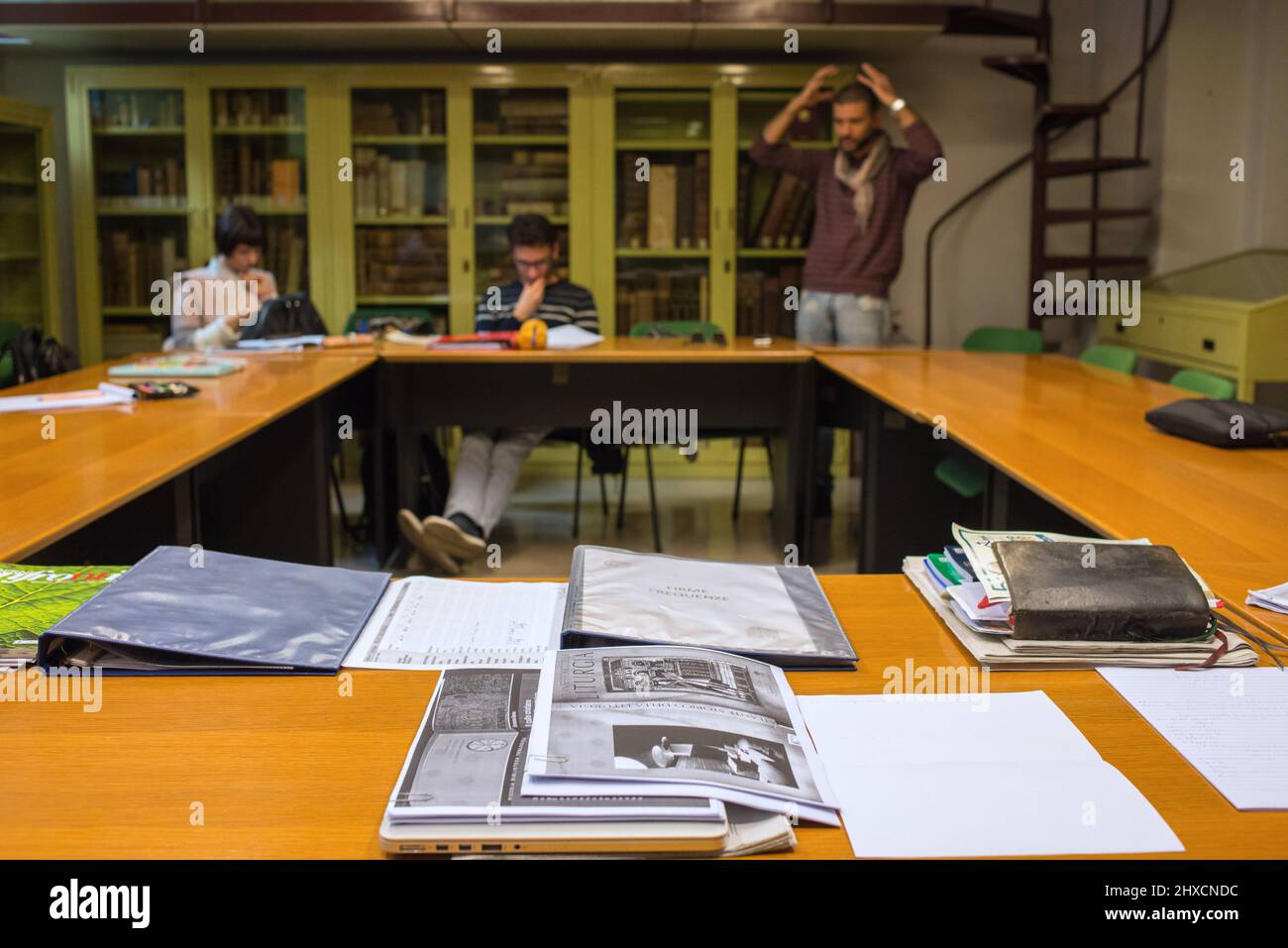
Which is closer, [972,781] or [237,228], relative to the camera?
[972,781]

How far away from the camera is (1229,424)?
248 cm

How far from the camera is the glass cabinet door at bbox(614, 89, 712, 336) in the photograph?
5918mm

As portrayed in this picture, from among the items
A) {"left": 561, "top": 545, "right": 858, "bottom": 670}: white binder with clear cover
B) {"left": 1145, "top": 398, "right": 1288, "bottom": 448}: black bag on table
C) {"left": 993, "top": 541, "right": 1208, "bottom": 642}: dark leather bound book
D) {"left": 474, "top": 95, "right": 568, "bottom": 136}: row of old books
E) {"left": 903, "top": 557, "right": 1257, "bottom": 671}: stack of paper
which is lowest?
{"left": 903, "top": 557, "right": 1257, "bottom": 671}: stack of paper

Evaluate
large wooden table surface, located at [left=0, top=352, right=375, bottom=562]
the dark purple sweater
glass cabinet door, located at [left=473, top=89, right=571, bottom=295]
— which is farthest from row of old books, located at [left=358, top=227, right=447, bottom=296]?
large wooden table surface, located at [left=0, top=352, right=375, bottom=562]

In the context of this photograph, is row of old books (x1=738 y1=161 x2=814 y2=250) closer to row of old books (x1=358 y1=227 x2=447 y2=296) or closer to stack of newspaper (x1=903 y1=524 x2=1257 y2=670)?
row of old books (x1=358 y1=227 x2=447 y2=296)

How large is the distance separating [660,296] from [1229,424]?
382cm

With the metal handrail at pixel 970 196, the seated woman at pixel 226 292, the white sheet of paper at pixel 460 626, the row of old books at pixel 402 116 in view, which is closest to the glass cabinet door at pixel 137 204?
the row of old books at pixel 402 116

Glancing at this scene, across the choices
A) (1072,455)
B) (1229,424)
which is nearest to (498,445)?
(1072,455)

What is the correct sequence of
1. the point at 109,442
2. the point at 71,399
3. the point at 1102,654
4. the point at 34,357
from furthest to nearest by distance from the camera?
1. the point at 34,357
2. the point at 71,399
3. the point at 109,442
4. the point at 1102,654

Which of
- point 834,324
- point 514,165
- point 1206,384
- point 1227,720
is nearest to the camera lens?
point 1227,720

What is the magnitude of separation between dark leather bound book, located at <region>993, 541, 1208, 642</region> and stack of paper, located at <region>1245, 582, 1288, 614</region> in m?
0.16

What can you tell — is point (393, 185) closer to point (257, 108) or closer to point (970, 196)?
point (257, 108)

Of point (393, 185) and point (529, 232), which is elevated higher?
point (393, 185)

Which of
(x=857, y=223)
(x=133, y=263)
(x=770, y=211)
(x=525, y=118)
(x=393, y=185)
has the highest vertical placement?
(x=525, y=118)
